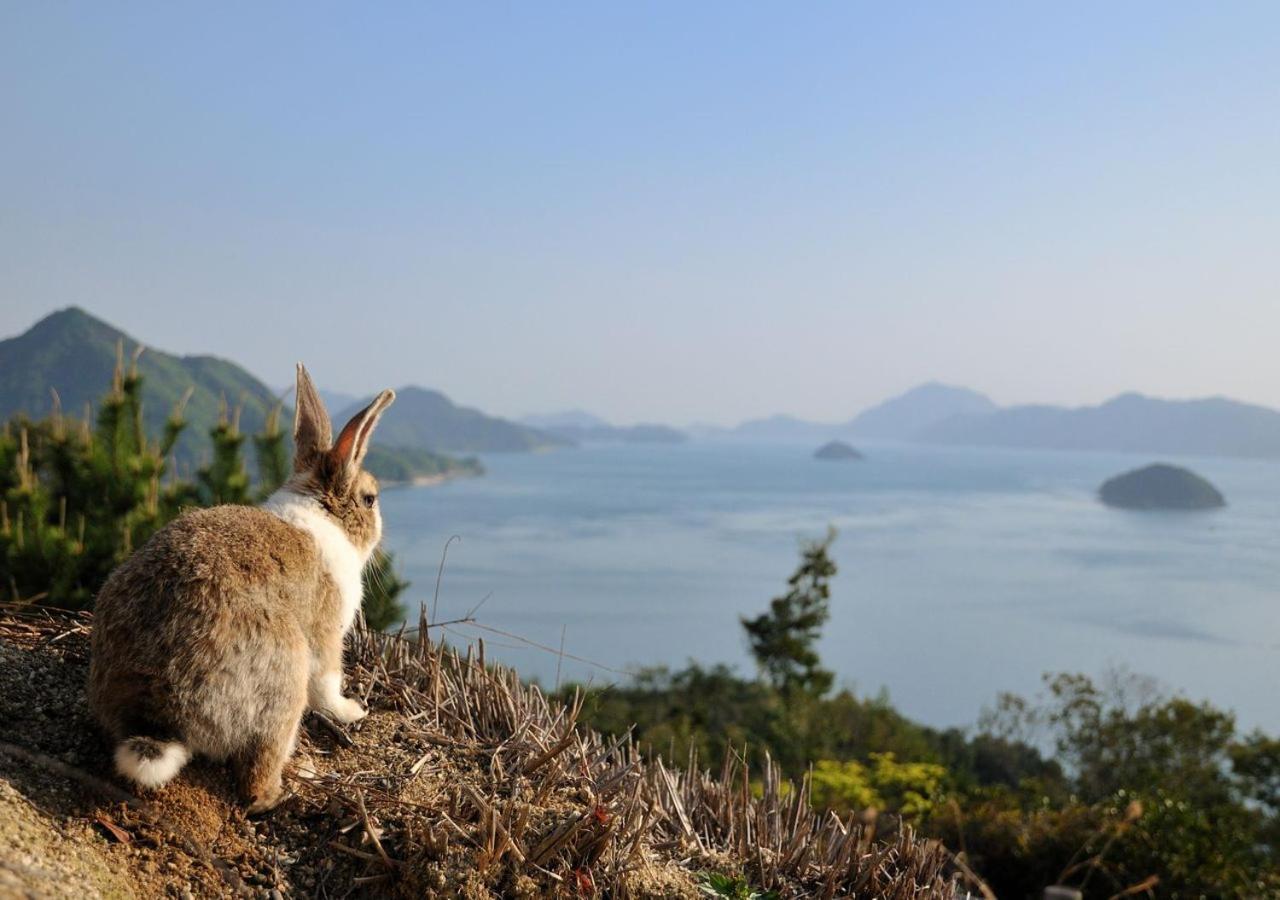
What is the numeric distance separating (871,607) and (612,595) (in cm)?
2459

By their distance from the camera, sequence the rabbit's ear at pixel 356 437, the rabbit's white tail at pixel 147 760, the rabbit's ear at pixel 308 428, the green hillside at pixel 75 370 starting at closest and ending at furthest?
the rabbit's white tail at pixel 147 760, the rabbit's ear at pixel 356 437, the rabbit's ear at pixel 308 428, the green hillside at pixel 75 370

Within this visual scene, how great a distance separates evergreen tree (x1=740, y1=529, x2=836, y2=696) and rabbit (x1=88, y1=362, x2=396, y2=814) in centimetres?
3040

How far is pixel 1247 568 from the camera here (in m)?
106

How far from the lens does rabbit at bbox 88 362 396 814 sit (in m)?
2.88

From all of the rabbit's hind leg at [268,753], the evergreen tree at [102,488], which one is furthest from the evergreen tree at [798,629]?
the rabbit's hind leg at [268,753]

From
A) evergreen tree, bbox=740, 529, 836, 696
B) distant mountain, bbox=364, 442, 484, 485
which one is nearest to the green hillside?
distant mountain, bbox=364, 442, 484, 485

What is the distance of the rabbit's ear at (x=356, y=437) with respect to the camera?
11.7 feet

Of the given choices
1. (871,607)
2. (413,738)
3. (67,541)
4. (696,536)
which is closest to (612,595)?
(871,607)

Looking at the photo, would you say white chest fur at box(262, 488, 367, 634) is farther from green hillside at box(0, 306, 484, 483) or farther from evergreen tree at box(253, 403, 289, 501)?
green hillside at box(0, 306, 484, 483)

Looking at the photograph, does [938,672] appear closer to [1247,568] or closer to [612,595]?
[612,595]

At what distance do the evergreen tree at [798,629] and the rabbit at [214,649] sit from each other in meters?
30.4

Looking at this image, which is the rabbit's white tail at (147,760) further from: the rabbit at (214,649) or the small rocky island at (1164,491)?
the small rocky island at (1164,491)

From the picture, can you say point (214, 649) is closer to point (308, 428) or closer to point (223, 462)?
point (308, 428)

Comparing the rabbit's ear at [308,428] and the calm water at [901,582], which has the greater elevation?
the rabbit's ear at [308,428]
